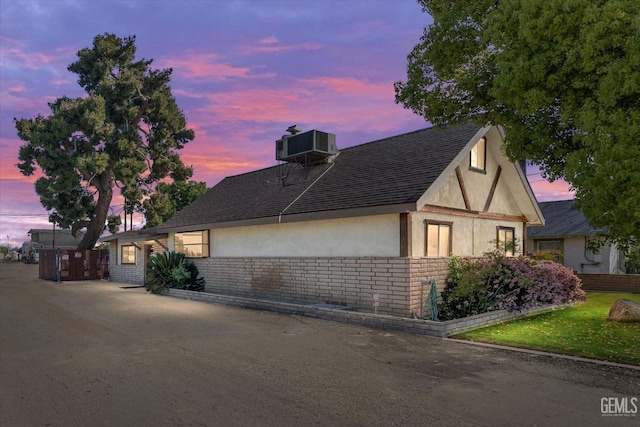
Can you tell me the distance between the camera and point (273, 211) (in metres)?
16.5

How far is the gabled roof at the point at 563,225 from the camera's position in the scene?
80.0ft

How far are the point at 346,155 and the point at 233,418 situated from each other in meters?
14.9

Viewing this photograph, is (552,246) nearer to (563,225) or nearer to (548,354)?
(563,225)

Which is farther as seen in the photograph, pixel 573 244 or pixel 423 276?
pixel 573 244

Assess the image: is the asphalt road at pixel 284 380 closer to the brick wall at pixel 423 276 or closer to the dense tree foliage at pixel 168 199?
the brick wall at pixel 423 276

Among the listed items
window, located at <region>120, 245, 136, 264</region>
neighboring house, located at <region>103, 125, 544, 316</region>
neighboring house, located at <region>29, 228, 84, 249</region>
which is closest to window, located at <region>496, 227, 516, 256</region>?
neighboring house, located at <region>103, 125, 544, 316</region>

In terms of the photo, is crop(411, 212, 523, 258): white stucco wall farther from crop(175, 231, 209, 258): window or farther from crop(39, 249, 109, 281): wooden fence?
crop(39, 249, 109, 281): wooden fence

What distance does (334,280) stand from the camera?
14.0 metres

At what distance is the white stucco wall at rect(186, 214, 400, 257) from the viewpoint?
42.1 ft

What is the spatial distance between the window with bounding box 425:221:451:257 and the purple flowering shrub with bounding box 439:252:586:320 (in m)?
0.45

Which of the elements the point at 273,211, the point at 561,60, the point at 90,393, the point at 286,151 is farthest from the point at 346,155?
the point at 90,393

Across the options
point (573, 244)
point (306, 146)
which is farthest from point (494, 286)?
point (573, 244)

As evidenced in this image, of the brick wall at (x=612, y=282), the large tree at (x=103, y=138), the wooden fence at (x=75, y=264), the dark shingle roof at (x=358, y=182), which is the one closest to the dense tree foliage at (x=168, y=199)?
the large tree at (x=103, y=138)

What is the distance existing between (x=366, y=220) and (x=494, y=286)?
419cm
